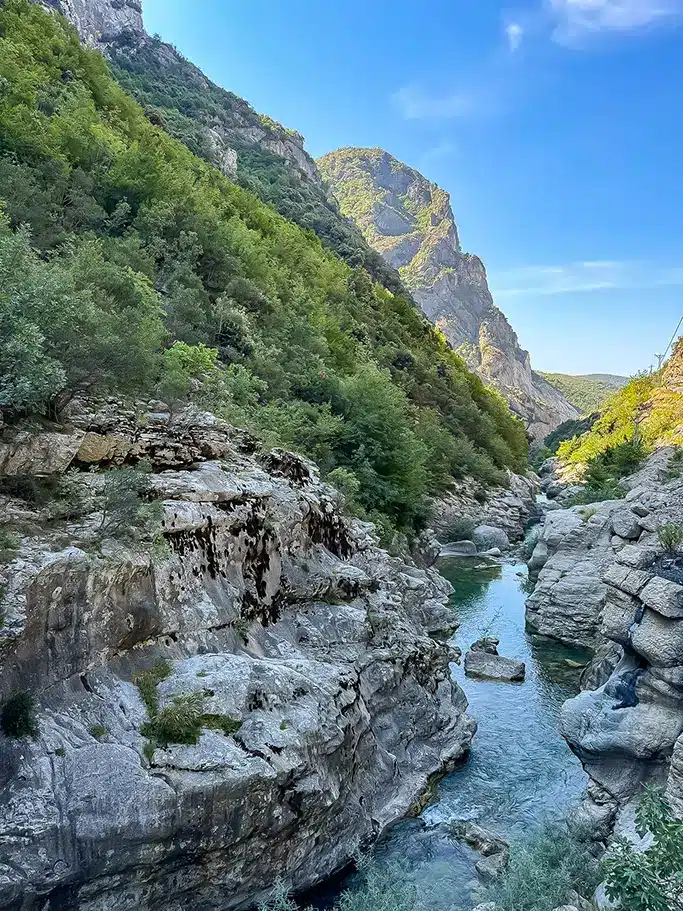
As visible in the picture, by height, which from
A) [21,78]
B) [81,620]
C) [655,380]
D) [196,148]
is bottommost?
[81,620]

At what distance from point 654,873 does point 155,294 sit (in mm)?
20960

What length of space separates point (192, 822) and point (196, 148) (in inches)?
2328

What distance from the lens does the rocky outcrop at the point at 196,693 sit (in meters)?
8.40

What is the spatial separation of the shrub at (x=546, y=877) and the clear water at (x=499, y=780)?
1.28m

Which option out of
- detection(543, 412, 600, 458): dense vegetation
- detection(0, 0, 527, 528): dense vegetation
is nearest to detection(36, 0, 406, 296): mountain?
detection(0, 0, 527, 528): dense vegetation

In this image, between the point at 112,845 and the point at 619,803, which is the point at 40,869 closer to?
the point at 112,845

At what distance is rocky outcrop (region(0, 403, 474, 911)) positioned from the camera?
8.40 meters

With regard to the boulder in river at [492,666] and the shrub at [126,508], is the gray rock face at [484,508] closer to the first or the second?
the boulder in river at [492,666]

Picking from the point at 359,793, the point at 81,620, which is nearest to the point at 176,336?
the point at 81,620

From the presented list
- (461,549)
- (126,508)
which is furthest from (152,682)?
(461,549)

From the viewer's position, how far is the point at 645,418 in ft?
216

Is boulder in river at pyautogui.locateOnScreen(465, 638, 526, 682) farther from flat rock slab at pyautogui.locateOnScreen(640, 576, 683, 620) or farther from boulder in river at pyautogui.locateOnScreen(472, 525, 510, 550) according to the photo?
boulder in river at pyautogui.locateOnScreen(472, 525, 510, 550)

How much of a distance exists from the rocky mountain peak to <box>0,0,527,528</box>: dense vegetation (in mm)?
39131

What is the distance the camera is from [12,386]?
10.5 metres
